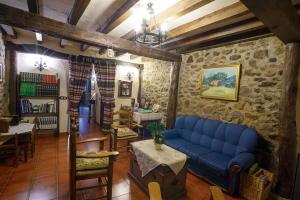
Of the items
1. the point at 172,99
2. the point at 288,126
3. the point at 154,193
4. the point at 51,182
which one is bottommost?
the point at 51,182

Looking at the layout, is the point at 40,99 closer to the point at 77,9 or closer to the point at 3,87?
the point at 3,87

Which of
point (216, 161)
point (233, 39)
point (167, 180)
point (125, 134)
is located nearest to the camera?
point (167, 180)

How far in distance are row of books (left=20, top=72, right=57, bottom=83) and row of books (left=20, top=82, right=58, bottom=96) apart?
3.9 inches

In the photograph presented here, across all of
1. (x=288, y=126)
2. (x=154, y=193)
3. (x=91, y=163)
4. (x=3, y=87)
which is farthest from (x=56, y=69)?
(x=288, y=126)

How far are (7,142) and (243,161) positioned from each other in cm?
385

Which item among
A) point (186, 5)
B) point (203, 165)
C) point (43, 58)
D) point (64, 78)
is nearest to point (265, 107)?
point (203, 165)

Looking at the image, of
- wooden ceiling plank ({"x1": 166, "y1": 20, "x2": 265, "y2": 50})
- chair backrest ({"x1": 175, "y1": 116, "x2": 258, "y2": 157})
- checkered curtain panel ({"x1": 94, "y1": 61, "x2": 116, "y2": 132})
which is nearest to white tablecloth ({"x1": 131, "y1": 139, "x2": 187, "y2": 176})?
chair backrest ({"x1": 175, "y1": 116, "x2": 258, "y2": 157})

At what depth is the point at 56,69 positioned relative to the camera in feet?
14.7

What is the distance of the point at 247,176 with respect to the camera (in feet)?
7.85

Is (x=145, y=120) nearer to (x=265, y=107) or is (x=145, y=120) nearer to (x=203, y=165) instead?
(x=203, y=165)

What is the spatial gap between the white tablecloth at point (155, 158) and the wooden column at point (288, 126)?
4.49 feet

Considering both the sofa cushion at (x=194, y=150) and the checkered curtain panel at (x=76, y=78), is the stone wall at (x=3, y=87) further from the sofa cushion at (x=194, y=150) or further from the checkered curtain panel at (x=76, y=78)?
the sofa cushion at (x=194, y=150)

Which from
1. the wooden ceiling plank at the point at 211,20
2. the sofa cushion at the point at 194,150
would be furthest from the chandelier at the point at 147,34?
the sofa cushion at the point at 194,150

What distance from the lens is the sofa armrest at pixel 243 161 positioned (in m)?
2.34
